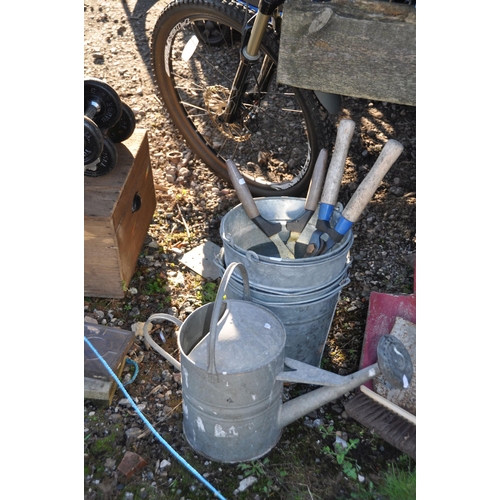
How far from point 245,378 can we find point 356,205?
2.51ft

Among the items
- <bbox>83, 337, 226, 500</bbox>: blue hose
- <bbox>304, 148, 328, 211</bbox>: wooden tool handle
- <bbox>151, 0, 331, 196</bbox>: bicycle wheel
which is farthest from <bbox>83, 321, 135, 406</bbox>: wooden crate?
<bbox>151, 0, 331, 196</bbox>: bicycle wheel

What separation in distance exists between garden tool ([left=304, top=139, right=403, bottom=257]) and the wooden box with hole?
91 centimetres

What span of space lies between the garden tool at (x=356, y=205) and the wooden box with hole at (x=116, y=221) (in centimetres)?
91

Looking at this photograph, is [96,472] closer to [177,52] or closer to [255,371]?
[255,371]

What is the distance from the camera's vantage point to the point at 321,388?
2.10 m

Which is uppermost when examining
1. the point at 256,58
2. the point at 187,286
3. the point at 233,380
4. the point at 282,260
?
the point at 256,58

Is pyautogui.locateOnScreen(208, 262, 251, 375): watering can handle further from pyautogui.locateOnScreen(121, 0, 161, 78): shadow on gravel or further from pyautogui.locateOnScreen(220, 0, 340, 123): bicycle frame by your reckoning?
pyautogui.locateOnScreen(121, 0, 161, 78): shadow on gravel

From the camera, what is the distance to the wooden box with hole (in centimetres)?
258

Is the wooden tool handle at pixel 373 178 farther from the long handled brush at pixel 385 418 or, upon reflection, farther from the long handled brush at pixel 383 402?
the long handled brush at pixel 385 418

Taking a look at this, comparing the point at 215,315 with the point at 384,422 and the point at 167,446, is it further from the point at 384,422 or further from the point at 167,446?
the point at 384,422

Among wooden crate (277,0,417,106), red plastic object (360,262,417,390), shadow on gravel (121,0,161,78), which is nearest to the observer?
wooden crate (277,0,417,106)

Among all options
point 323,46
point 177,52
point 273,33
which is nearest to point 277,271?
point 323,46

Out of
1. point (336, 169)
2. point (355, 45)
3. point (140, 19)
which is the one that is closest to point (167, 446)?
point (336, 169)

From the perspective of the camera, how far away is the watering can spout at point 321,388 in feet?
6.51
